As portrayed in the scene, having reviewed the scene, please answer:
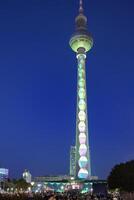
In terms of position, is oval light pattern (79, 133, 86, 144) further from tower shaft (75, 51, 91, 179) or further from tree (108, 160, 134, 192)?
tree (108, 160, 134, 192)

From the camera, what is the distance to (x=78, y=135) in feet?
385

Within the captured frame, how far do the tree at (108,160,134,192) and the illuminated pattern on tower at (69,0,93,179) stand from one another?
43.2 m

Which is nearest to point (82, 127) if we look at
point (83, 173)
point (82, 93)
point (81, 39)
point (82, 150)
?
point (82, 150)

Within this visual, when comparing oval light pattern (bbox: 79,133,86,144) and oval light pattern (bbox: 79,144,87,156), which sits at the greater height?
oval light pattern (bbox: 79,133,86,144)

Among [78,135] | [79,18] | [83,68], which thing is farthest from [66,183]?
[79,18]

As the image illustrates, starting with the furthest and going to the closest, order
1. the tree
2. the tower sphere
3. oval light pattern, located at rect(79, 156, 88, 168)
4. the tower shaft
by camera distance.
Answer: the tower sphere → the tower shaft → oval light pattern, located at rect(79, 156, 88, 168) → the tree

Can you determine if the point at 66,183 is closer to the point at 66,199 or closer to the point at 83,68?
the point at 83,68

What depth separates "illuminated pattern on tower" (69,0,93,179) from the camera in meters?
116

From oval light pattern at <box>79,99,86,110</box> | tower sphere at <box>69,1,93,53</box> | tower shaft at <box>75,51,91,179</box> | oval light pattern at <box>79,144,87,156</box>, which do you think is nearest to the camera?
oval light pattern at <box>79,144,87,156</box>

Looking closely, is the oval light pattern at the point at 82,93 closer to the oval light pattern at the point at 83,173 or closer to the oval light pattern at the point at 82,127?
the oval light pattern at the point at 82,127

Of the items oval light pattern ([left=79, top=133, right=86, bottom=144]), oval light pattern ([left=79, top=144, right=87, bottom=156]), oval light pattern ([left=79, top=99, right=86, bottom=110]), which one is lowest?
oval light pattern ([left=79, top=144, right=87, bottom=156])

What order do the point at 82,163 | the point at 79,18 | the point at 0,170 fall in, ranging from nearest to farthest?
the point at 82,163 < the point at 79,18 < the point at 0,170

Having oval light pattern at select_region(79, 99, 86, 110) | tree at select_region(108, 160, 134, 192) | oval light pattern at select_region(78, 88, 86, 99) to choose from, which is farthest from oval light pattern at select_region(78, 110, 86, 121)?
tree at select_region(108, 160, 134, 192)

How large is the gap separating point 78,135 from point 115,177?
48.2m
